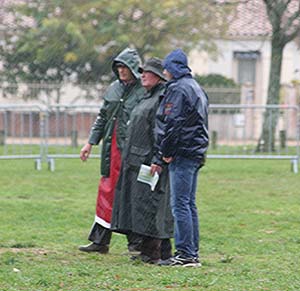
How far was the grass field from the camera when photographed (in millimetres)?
7539

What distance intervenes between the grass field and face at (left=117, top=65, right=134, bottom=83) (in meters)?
1.55

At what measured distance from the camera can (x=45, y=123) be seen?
17406 millimetres

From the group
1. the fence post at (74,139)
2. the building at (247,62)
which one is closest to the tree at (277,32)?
the fence post at (74,139)

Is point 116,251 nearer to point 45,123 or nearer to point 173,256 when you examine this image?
point 173,256

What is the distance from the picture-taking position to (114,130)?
9242mm

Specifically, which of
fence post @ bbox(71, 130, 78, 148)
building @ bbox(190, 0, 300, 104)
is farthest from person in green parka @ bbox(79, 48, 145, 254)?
building @ bbox(190, 0, 300, 104)

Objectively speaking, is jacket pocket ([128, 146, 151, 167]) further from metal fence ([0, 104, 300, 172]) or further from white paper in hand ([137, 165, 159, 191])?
metal fence ([0, 104, 300, 172])

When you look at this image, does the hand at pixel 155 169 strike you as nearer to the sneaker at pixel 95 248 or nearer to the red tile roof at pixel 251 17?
the sneaker at pixel 95 248

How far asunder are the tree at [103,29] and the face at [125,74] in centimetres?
1797

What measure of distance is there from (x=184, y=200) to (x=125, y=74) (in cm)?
142

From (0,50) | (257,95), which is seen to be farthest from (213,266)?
(257,95)

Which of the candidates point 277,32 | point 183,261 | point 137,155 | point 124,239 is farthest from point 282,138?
point 183,261

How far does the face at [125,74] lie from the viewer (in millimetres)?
9141

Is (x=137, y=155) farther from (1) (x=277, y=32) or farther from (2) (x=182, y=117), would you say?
(1) (x=277, y=32)
